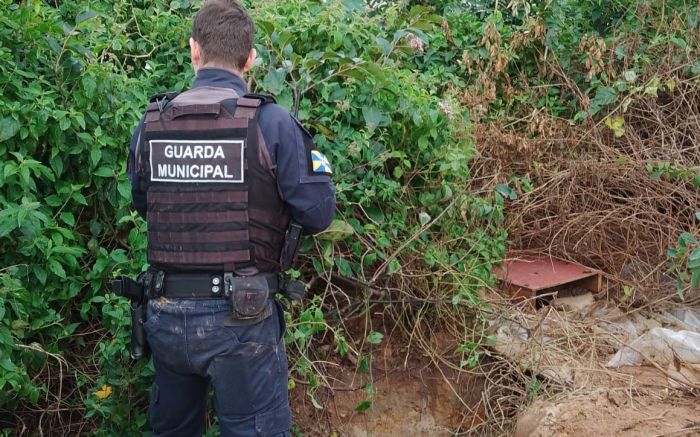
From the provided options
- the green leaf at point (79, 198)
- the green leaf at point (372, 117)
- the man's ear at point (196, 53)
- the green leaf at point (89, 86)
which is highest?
the man's ear at point (196, 53)

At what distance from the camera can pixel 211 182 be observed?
A: 7.43 ft

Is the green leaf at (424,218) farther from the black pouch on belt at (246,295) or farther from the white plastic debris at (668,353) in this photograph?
the black pouch on belt at (246,295)

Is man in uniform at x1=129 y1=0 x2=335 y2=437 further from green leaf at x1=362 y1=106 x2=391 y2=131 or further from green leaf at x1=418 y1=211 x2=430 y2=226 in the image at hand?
green leaf at x1=418 y1=211 x2=430 y2=226

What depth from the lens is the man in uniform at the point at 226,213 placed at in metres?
2.25

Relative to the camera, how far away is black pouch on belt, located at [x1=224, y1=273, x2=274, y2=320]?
2.23 m

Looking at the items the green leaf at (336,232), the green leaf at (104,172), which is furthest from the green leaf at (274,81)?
the green leaf at (104,172)

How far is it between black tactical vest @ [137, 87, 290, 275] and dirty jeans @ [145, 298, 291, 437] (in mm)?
159

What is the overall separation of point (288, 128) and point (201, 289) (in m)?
0.58

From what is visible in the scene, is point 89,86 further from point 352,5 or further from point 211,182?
point 352,5

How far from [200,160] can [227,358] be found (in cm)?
63

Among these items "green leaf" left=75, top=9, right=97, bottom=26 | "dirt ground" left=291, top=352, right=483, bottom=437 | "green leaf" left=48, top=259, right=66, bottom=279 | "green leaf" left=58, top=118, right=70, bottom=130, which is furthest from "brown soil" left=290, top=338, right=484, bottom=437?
"green leaf" left=75, top=9, right=97, bottom=26

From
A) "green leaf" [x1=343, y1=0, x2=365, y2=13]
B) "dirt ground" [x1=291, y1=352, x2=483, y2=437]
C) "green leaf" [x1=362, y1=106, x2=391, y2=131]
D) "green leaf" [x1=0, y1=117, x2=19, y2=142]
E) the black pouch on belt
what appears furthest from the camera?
"green leaf" [x1=343, y1=0, x2=365, y2=13]

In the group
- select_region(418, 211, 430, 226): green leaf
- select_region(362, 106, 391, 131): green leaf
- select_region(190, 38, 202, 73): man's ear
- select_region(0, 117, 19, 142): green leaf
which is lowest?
select_region(418, 211, 430, 226): green leaf

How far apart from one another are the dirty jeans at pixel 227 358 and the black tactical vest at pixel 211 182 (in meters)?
0.16
